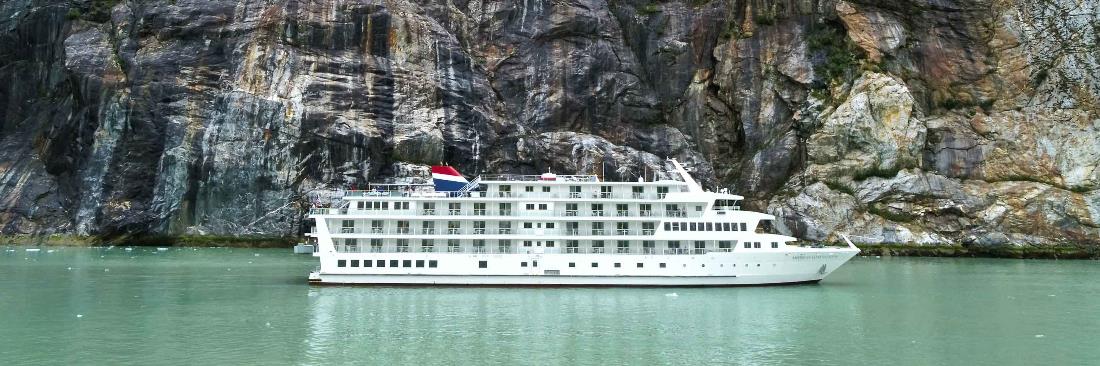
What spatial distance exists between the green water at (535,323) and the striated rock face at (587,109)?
32.1m

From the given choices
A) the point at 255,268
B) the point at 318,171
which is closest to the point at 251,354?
the point at 255,268

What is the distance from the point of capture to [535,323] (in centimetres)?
3219

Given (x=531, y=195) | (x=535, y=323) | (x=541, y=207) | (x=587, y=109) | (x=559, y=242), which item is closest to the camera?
(x=535, y=323)

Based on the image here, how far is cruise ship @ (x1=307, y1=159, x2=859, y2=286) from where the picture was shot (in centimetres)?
4350

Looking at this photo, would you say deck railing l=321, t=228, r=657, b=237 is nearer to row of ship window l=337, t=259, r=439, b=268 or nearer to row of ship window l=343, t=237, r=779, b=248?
row of ship window l=343, t=237, r=779, b=248

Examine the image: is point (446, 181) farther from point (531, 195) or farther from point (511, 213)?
point (531, 195)

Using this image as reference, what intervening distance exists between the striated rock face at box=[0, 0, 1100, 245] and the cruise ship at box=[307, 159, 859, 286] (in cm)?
3902

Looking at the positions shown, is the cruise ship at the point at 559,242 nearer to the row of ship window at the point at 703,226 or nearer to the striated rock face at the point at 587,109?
the row of ship window at the point at 703,226

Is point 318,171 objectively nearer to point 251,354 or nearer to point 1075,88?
point 251,354

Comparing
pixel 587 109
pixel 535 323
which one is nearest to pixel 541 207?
pixel 535 323

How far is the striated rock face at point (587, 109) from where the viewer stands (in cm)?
8144

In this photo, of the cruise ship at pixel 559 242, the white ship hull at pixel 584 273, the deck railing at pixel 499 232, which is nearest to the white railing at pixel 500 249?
the cruise ship at pixel 559 242

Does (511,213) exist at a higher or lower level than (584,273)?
higher

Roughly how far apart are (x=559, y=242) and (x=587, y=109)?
47.0 metres
